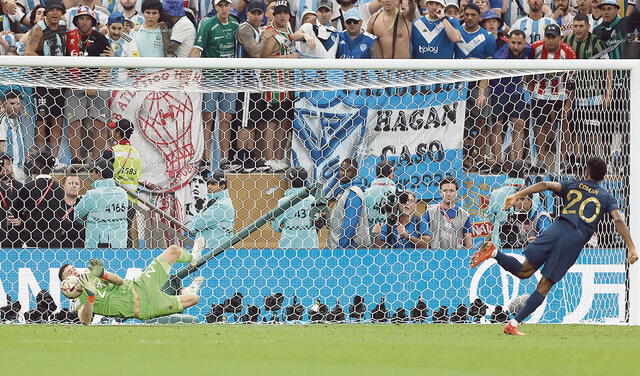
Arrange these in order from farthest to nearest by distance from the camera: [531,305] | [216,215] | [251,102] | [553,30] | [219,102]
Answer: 1. [553,30]
2. [251,102]
3. [219,102]
4. [216,215]
5. [531,305]

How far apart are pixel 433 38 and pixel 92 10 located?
163 inches

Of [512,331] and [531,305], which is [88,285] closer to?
[512,331]

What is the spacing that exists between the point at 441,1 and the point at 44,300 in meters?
5.84

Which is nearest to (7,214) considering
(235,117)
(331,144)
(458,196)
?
(235,117)

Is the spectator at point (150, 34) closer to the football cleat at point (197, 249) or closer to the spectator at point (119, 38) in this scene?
the spectator at point (119, 38)

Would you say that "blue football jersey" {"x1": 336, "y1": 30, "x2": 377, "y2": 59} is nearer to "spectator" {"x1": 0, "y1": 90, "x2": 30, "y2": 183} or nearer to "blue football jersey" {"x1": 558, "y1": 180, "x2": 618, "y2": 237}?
"spectator" {"x1": 0, "y1": 90, "x2": 30, "y2": 183}

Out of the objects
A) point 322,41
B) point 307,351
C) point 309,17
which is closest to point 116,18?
point 309,17

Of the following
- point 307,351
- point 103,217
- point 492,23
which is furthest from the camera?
point 492,23

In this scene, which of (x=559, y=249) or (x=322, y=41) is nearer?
(x=559, y=249)

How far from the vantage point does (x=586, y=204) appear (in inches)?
357

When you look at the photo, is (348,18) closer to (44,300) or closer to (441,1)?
(441,1)

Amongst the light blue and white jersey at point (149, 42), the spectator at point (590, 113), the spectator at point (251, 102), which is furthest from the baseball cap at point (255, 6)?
the spectator at point (590, 113)

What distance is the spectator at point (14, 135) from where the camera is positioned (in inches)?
420

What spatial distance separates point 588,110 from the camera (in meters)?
11.0
